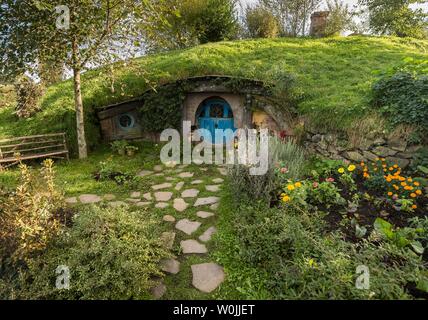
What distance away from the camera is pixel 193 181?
5594mm

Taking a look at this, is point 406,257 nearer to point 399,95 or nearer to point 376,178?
point 376,178

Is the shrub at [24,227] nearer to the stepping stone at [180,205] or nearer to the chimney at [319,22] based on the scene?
the stepping stone at [180,205]

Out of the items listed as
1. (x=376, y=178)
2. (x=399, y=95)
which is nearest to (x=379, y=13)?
(x=399, y=95)

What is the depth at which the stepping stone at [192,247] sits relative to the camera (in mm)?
3303

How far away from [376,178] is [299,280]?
2.89 metres

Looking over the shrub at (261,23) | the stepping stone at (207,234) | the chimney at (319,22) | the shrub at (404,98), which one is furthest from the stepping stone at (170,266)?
the shrub at (261,23)

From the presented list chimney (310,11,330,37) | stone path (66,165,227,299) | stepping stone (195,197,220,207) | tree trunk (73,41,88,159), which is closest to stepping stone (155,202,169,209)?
stone path (66,165,227,299)

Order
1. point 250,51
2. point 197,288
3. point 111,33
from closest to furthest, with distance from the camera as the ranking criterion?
point 197,288, point 111,33, point 250,51

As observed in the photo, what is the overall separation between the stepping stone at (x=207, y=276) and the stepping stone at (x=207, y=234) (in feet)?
1.61

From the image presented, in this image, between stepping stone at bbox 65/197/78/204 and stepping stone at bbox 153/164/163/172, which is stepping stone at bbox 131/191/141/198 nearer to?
stepping stone at bbox 65/197/78/204

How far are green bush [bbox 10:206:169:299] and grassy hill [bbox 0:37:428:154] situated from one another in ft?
14.5

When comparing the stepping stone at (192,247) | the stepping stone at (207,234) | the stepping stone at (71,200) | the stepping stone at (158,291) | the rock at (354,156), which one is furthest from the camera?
the rock at (354,156)

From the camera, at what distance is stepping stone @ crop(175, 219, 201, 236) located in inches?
148
